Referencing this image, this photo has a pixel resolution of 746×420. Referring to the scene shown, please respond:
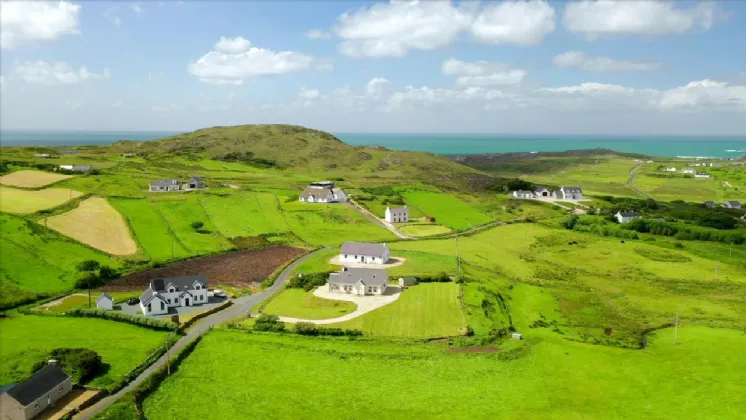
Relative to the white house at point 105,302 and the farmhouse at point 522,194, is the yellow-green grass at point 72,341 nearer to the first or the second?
the white house at point 105,302

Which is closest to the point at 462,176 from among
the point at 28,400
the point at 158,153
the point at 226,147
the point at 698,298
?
the point at 226,147

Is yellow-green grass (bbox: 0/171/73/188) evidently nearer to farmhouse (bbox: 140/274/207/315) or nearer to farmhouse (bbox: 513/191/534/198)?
farmhouse (bbox: 140/274/207/315)

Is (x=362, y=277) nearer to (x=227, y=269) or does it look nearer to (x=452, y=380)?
(x=227, y=269)

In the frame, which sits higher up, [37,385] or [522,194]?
[522,194]

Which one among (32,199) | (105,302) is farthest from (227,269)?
(32,199)

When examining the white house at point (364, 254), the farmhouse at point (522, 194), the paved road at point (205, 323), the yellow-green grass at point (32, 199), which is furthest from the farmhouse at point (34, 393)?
the farmhouse at point (522, 194)

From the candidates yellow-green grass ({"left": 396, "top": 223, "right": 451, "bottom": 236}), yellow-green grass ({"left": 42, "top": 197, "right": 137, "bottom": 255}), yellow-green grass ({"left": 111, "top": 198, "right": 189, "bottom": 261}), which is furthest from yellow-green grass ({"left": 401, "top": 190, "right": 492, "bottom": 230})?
yellow-green grass ({"left": 42, "top": 197, "right": 137, "bottom": 255})

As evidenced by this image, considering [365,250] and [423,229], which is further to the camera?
[423,229]

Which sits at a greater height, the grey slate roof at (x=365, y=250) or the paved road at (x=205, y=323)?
the grey slate roof at (x=365, y=250)
